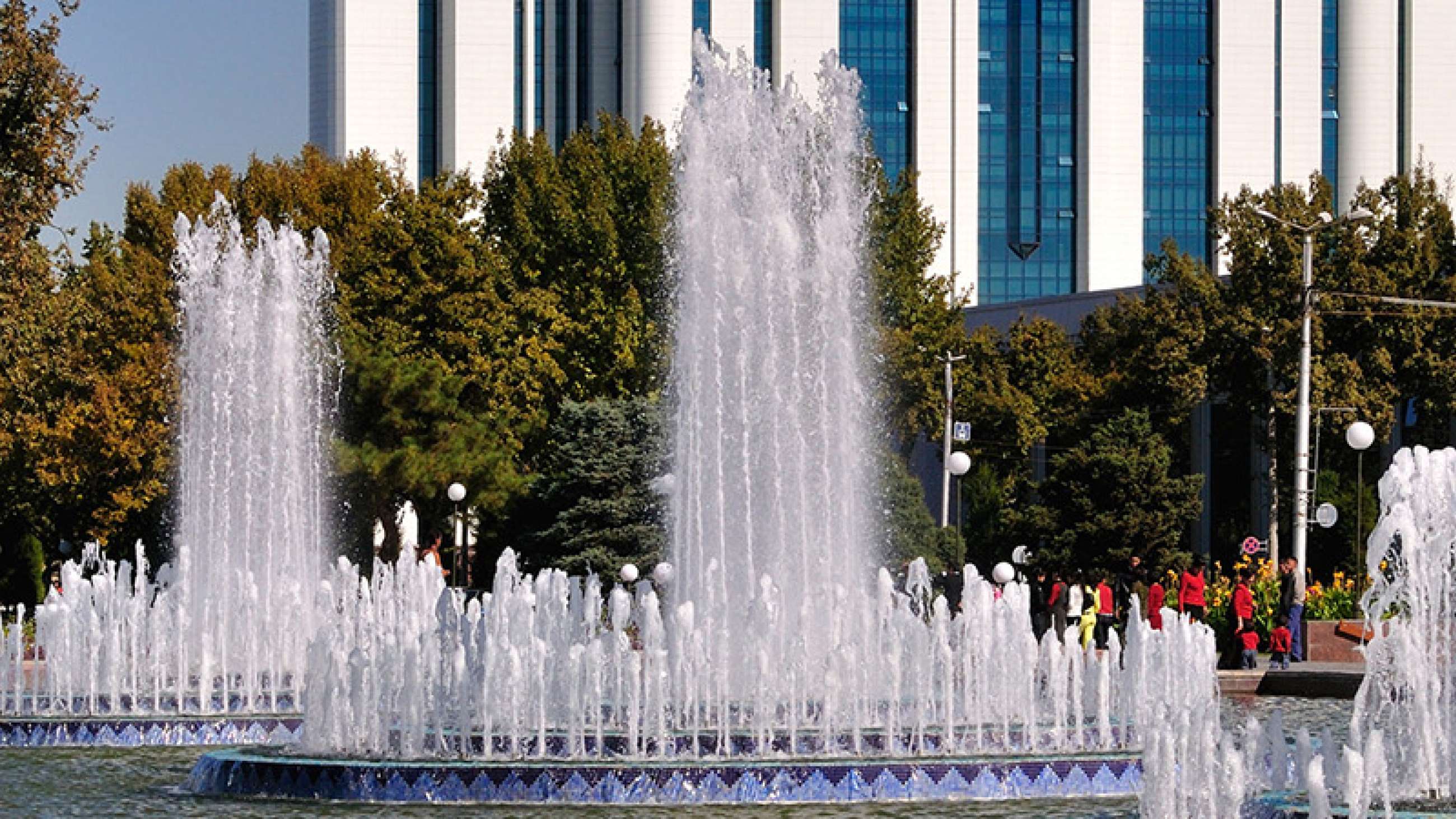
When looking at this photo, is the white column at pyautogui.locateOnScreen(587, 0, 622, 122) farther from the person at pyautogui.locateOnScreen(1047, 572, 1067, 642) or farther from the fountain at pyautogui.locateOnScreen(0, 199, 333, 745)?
the person at pyautogui.locateOnScreen(1047, 572, 1067, 642)

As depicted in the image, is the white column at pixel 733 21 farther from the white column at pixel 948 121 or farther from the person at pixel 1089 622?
the person at pixel 1089 622

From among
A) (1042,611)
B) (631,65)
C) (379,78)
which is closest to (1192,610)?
(1042,611)

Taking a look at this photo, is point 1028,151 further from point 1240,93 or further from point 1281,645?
point 1281,645

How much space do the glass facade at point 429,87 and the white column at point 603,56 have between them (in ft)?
15.6

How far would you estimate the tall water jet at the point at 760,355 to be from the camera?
2433cm

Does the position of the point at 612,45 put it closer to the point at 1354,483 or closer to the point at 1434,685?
the point at 1354,483

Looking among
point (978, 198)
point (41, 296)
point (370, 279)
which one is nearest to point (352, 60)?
point (978, 198)

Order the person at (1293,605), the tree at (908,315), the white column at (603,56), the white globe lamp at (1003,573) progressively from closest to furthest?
the person at (1293,605) < the white globe lamp at (1003,573) < the tree at (908,315) < the white column at (603,56)

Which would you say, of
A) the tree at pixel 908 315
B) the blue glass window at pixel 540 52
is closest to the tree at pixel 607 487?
the tree at pixel 908 315

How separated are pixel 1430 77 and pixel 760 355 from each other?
6088 cm

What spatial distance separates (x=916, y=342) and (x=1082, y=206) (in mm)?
24863

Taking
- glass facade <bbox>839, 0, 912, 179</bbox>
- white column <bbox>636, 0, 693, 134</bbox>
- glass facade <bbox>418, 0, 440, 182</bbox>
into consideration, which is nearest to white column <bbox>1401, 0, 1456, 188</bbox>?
glass facade <bbox>839, 0, 912, 179</bbox>

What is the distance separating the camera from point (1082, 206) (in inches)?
3019

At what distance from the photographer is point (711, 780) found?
50.8 ft
